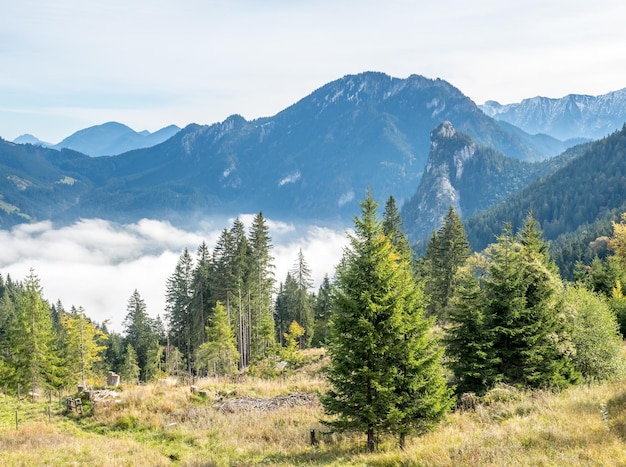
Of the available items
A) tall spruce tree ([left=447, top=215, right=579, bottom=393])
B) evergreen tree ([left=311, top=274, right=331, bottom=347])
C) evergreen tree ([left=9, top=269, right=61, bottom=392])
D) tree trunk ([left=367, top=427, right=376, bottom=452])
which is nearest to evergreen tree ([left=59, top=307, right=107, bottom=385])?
evergreen tree ([left=9, top=269, right=61, bottom=392])

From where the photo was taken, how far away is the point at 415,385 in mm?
12469

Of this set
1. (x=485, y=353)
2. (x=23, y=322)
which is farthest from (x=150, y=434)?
(x=23, y=322)

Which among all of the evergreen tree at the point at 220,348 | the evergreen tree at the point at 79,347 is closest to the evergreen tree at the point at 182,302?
the evergreen tree at the point at 79,347

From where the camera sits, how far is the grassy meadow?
977cm

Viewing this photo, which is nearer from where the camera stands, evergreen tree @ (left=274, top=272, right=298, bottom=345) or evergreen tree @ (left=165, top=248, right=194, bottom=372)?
evergreen tree @ (left=165, top=248, right=194, bottom=372)

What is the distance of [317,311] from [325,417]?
236 ft

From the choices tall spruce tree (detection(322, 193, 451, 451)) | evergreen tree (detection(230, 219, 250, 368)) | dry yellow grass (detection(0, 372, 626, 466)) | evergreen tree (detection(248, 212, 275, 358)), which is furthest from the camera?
evergreen tree (detection(248, 212, 275, 358))

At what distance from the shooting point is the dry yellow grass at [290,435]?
31.7 feet

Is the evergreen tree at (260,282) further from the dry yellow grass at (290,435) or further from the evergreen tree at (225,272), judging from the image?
the dry yellow grass at (290,435)

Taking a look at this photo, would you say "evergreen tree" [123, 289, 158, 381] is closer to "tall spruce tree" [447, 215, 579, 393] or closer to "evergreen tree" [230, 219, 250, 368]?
"evergreen tree" [230, 219, 250, 368]

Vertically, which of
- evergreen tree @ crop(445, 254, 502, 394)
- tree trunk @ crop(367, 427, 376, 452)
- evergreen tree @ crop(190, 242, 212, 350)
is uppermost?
evergreen tree @ crop(190, 242, 212, 350)

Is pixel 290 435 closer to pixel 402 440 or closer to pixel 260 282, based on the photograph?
pixel 402 440

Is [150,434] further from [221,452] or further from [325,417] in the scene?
[325,417]

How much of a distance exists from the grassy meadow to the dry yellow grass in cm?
4
